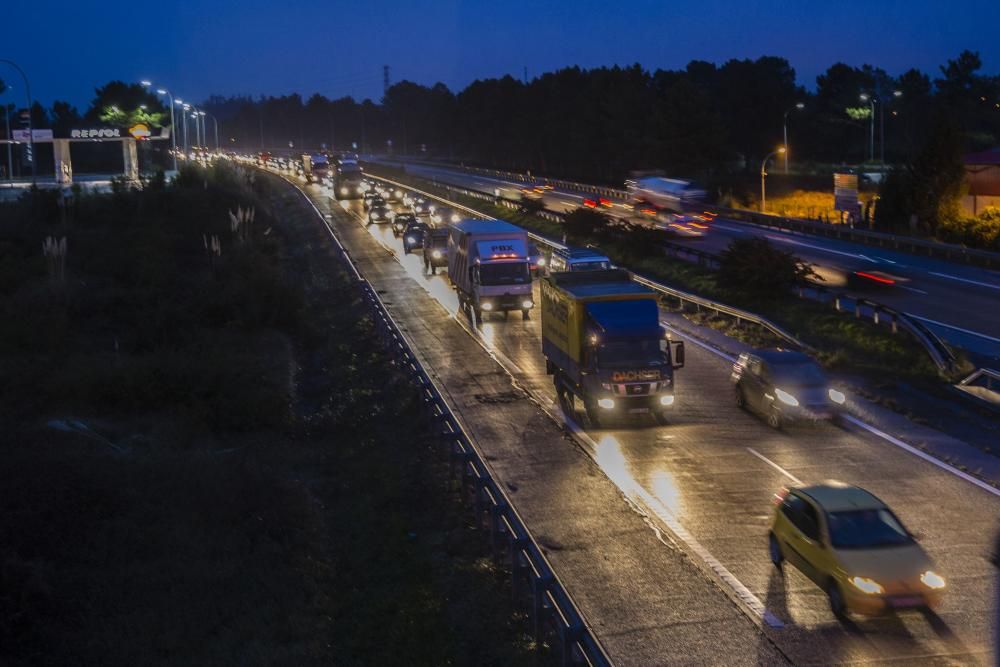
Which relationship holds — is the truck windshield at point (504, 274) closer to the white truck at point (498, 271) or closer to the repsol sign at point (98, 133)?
the white truck at point (498, 271)

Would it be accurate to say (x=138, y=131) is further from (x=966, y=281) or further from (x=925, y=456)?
(x=925, y=456)

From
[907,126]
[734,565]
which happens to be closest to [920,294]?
[734,565]

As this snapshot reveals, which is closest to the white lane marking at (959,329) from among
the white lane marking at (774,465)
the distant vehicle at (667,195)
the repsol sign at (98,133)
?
the white lane marking at (774,465)

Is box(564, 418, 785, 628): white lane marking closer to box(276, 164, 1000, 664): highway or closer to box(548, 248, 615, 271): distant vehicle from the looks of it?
box(276, 164, 1000, 664): highway

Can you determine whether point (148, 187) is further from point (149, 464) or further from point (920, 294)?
point (149, 464)

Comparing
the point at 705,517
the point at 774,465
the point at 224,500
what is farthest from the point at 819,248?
the point at 224,500

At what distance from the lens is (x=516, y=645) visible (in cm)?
1300

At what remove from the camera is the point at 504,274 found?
3791 centimetres

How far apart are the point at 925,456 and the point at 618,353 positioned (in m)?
6.63

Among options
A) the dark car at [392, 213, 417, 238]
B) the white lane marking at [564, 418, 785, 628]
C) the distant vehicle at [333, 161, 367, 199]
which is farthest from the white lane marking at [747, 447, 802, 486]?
the distant vehicle at [333, 161, 367, 199]

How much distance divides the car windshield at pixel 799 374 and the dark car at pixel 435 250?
93.2 ft

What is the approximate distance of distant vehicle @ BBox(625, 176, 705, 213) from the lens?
68062 mm

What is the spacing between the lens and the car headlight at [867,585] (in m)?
13.4

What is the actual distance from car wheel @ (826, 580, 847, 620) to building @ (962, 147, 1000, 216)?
51.7 metres
